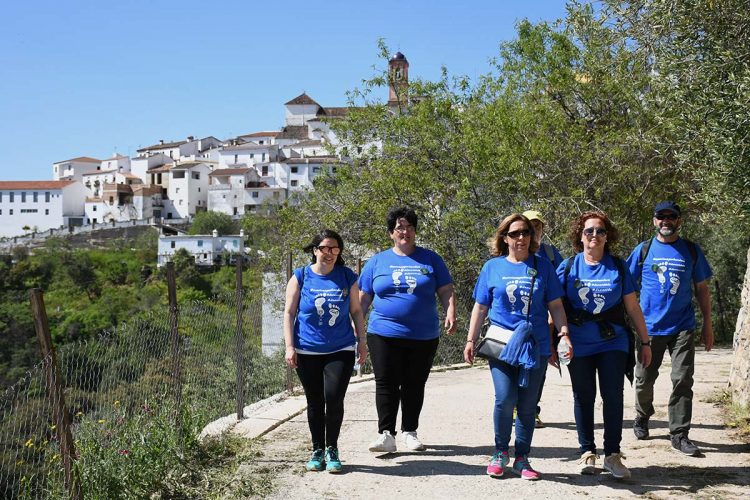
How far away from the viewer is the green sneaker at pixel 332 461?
558cm

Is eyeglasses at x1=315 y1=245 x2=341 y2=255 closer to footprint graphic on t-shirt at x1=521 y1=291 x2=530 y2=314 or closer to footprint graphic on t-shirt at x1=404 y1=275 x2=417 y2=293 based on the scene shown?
footprint graphic on t-shirt at x1=404 y1=275 x2=417 y2=293

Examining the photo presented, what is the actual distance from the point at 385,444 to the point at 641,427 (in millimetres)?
2019

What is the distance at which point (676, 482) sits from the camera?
5293 millimetres

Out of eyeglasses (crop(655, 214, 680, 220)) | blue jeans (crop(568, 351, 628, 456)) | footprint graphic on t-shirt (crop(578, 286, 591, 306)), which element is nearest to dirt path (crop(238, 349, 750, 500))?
blue jeans (crop(568, 351, 628, 456))

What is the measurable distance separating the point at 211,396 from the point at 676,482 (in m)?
4.59

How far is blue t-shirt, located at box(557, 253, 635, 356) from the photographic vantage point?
5.37 metres

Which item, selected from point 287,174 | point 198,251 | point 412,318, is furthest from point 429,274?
point 287,174

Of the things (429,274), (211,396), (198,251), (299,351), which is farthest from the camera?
(198,251)

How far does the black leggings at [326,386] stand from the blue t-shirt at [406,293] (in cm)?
44

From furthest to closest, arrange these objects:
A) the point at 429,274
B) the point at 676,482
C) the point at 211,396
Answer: the point at 211,396 < the point at 429,274 < the point at 676,482

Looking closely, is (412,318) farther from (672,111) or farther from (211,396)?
(672,111)

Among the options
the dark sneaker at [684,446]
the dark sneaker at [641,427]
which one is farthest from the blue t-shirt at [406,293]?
the dark sneaker at [684,446]

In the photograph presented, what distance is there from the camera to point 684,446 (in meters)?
5.98

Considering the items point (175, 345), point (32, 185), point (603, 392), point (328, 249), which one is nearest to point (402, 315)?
point (328, 249)
